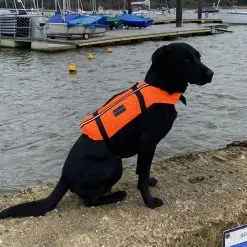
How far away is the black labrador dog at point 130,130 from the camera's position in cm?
443

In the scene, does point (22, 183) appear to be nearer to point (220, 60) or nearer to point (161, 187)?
point (161, 187)

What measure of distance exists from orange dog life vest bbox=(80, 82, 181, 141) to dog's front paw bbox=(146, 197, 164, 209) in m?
0.81

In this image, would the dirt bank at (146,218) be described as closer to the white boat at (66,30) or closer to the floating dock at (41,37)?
the floating dock at (41,37)

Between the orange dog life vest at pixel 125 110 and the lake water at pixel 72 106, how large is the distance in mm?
3085

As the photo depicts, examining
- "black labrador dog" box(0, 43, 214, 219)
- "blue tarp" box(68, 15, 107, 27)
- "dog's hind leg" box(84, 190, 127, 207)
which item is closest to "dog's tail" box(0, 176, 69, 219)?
"black labrador dog" box(0, 43, 214, 219)

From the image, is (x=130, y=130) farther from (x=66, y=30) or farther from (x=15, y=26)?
(x=15, y=26)

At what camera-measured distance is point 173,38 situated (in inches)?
1340

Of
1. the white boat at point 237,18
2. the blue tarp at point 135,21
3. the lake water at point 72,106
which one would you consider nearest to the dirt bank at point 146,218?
the lake water at point 72,106

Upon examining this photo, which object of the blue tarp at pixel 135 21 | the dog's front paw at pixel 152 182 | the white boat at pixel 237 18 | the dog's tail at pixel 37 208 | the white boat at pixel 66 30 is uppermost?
the dog's tail at pixel 37 208

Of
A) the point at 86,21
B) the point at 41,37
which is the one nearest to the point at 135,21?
the point at 86,21

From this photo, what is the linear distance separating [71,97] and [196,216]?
10.4 meters

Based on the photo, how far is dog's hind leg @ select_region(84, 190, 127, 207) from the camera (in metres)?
4.72

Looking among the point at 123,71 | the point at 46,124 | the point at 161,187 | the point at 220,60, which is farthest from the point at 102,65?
the point at 161,187

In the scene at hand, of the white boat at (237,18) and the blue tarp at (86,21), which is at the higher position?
the blue tarp at (86,21)
